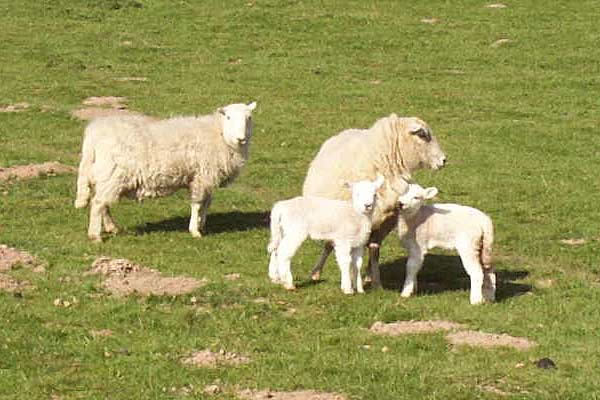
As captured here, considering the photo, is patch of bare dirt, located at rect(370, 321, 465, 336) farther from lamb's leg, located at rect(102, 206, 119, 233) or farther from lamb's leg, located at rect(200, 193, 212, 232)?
lamb's leg, located at rect(102, 206, 119, 233)

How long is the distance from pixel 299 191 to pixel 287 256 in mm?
8285

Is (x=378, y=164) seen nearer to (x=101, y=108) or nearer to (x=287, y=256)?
(x=287, y=256)

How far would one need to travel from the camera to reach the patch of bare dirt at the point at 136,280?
16.3m

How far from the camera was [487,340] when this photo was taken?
14094mm

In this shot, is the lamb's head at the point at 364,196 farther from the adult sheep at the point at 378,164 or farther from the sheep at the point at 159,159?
the sheep at the point at 159,159

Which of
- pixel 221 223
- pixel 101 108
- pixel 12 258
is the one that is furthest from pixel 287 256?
pixel 101 108

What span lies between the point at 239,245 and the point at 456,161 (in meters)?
8.92

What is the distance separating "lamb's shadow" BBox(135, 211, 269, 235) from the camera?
69.1 ft

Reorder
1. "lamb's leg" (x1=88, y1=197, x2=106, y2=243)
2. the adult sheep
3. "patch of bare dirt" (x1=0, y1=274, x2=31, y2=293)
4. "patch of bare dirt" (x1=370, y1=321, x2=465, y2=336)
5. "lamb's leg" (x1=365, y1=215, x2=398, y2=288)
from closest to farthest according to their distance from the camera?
"patch of bare dirt" (x1=370, y1=321, x2=465, y2=336), "patch of bare dirt" (x1=0, y1=274, x2=31, y2=293), "lamb's leg" (x1=365, y1=215, x2=398, y2=288), the adult sheep, "lamb's leg" (x1=88, y1=197, x2=106, y2=243)

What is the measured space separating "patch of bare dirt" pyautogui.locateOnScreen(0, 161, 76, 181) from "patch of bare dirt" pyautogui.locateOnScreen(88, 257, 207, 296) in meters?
7.70

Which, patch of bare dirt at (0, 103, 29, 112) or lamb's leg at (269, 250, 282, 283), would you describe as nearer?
lamb's leg at (269, 250, 282, 283)

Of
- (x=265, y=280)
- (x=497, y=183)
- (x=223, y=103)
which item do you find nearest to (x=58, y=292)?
(x=265, y=280)

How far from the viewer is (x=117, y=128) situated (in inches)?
795

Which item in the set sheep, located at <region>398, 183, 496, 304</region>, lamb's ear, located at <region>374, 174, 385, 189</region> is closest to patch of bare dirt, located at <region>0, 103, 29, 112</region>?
lamb's ear, located at <region>374, 174, 385, 189</region>
